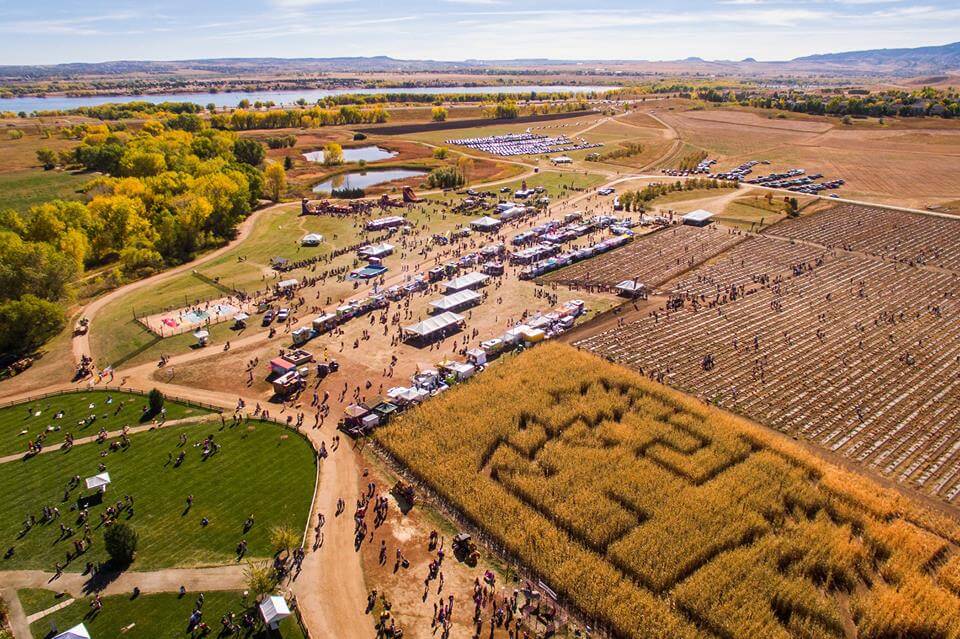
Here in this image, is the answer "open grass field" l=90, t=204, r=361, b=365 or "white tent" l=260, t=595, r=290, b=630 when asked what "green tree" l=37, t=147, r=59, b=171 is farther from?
"white tent" l=260, t=595, r=290, b=630

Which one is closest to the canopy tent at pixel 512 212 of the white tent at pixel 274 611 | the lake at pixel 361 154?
the lake at pixel 361 154

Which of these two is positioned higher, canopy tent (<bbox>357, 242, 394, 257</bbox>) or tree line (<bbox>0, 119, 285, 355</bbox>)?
tree line (<bbox>0, 119, 285, 355</bbox>)

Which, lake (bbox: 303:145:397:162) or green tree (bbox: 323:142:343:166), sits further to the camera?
lake (bbox: 303:145:397:162)

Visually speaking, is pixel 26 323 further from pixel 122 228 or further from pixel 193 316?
pixel 122 228

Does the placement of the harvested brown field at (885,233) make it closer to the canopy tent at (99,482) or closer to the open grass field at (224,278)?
the open grass field at (224,278)

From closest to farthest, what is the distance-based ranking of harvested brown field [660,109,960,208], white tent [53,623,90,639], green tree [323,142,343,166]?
white tent [53,623,90,639] < harvested brown field [660,109,960,208] < green tree [323,142,343,166]

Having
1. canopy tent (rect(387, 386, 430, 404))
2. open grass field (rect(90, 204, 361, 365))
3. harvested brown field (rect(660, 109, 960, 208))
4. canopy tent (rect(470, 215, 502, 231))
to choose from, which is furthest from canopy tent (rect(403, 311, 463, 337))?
harvested brown field (rect(660, 109, 960, 208))

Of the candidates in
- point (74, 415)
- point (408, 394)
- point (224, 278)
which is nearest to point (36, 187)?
point (224, 278)
